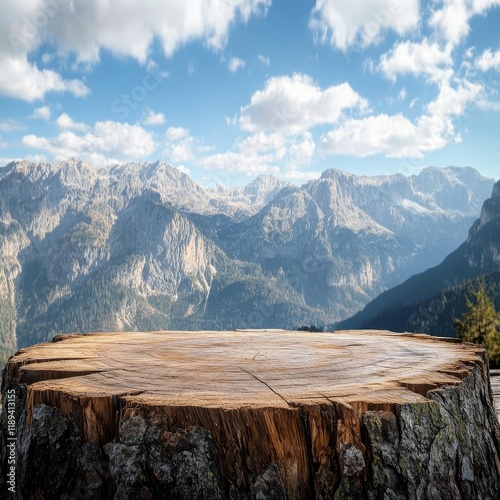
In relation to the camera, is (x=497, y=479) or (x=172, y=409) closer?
(x=172, y=409)

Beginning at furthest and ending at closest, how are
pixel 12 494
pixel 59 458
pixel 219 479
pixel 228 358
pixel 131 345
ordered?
pixel 131 345, pixel 228 358, pixel 12 494, pixel 59 458, pixel 219 479

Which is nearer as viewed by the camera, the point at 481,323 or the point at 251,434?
the point at 251,434

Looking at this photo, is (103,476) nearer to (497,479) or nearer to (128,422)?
(128,422)

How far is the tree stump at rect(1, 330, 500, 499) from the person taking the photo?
4031 mm

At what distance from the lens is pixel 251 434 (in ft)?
13.2

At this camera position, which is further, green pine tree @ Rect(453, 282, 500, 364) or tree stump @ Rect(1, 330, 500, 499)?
green pine tree @ Rect(453, 282, 500, 364)

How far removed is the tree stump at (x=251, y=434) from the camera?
4.03 meters

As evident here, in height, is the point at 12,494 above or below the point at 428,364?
below

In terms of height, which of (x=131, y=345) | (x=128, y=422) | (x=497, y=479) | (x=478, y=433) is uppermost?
(x=131, y=345)

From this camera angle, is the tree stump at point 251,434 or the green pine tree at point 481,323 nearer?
the tree stump at point 251,434

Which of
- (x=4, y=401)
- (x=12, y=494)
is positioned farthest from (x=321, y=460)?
(x=4, y=401)

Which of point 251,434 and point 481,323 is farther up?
point 251,434

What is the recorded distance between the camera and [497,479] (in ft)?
17.4

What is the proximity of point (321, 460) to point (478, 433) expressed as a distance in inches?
89.5
